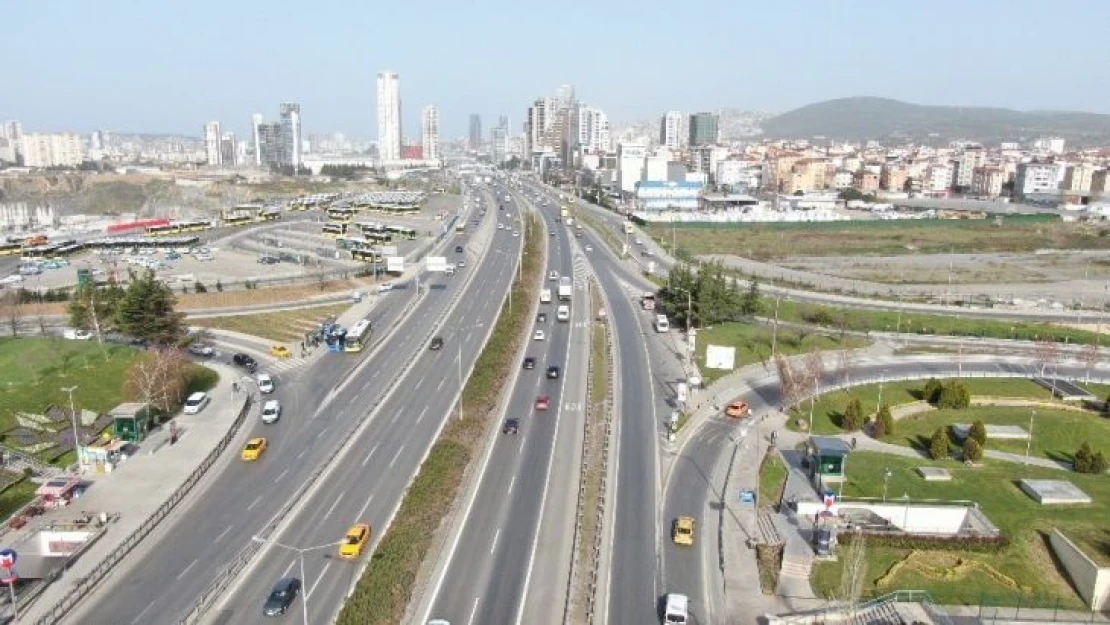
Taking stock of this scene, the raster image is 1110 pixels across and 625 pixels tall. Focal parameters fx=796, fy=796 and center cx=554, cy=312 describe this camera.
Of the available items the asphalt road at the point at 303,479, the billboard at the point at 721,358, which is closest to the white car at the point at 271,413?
the asphalt road at the point at 303,479

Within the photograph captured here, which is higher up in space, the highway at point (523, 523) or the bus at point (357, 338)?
the bus at point (357, 338)

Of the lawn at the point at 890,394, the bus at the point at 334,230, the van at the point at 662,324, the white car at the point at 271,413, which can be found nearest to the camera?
the white car at the point at 271,413

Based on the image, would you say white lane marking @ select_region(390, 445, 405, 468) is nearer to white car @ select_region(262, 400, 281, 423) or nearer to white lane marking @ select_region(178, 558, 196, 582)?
white car @ select_region(262, 400, 281, 423)

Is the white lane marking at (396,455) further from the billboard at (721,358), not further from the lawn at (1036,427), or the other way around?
the lawn at (1036,427)

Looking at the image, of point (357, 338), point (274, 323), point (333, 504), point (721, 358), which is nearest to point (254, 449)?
point (333, 504)

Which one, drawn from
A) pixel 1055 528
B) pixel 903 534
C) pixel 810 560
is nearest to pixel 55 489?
pixel 810 560

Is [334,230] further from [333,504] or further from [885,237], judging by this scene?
[885,237]

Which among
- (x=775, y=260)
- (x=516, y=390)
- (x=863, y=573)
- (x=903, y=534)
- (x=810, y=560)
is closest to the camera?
(x=863, y=573)

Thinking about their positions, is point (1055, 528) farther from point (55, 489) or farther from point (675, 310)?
point (55, 489)
